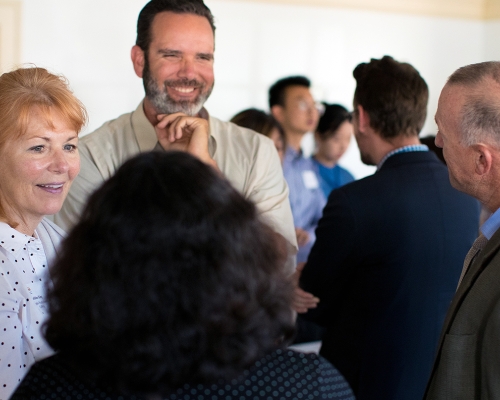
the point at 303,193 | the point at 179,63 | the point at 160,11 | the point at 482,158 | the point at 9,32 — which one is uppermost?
the point at 9,32

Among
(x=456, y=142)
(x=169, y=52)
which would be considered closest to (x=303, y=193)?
(x=169, y=52)

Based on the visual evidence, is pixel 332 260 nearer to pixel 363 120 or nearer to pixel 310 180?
pixel 363 120

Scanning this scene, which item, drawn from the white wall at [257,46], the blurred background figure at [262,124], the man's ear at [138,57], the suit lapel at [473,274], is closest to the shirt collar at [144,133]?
the man's ear at [138,57]

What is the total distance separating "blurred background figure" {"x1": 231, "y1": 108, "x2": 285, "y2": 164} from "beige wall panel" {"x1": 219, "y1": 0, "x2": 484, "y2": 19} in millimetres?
2797

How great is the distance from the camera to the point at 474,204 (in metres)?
2.49

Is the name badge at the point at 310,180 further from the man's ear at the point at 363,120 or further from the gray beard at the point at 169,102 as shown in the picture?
the gray beard at the point at 169,102

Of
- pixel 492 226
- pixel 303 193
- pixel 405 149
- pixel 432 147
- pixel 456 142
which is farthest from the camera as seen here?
pixel 303 193

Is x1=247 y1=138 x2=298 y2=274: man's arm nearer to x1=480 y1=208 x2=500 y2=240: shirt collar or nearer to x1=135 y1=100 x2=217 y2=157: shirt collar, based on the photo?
x1=135 y1=100 x2=217 y2=157: shirt collar

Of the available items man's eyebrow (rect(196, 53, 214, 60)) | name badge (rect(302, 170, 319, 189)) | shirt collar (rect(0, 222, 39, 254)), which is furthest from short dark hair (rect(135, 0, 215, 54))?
name badge (rect(302, 170, 319, 189))

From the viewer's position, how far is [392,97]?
259 centimetres

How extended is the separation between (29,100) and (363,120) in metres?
1.36

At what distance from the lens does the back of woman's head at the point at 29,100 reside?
1.79m

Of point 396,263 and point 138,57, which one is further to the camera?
point 138,57

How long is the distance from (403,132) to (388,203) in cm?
34
